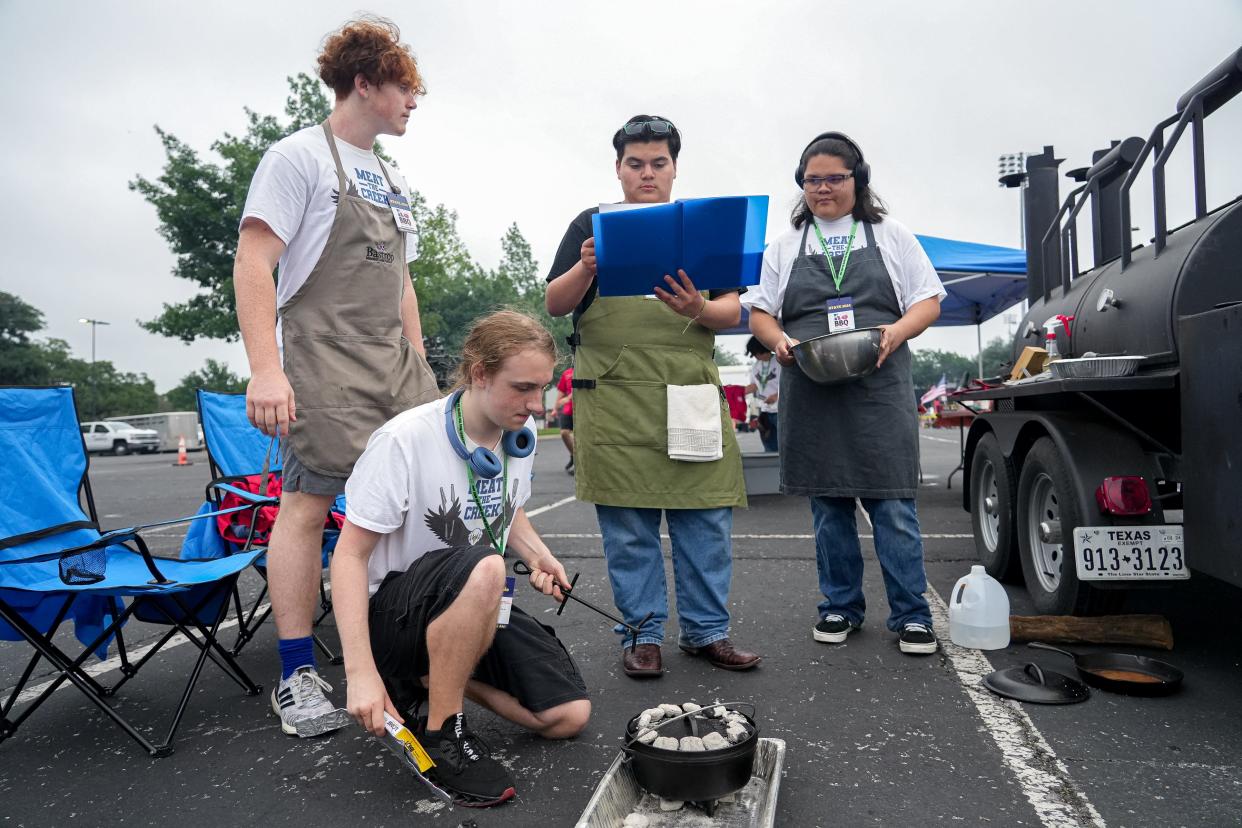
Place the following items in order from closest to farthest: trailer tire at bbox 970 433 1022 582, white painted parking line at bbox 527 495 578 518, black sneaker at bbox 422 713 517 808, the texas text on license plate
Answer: black sneaker at bbox 422 713 517 808, the texas text on license plate, trailer tire at bbox 970 433 1022 582, white painted parking line at bbox 527 495 578 518

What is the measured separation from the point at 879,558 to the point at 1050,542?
2.91ft

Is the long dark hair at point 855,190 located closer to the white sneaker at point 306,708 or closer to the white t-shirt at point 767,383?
the white sneaker at point 306,708

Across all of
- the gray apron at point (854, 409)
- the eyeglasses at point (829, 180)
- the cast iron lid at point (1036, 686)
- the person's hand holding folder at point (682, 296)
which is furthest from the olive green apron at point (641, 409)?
the cast iron lid at point (1036, 686)

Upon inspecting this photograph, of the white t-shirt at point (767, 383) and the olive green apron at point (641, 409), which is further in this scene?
the white t-shirt at point (767, 383)

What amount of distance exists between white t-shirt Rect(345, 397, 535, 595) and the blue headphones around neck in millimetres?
21

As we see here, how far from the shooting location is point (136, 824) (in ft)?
6.72

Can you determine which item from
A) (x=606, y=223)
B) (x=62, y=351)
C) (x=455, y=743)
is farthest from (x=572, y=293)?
(x=62, y=351)

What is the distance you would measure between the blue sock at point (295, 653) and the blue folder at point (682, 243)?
149 cm

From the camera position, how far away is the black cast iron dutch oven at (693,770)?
1.91m

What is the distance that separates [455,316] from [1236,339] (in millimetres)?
62326

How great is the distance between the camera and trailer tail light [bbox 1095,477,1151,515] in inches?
119

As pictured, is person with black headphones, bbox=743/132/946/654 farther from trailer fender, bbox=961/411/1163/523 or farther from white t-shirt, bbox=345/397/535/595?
white t-shirt, bbox=345/397/535/595

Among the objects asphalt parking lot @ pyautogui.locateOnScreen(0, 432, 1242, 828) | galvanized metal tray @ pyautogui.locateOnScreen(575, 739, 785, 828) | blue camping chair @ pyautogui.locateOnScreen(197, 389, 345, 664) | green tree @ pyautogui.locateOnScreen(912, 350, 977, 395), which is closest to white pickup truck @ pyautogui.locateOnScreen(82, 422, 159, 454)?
blue camping chair @ pyautogui.locateOnScreen(197, 389, 345, 664)

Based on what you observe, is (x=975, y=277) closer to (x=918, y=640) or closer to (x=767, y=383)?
(x=767, y=383)
